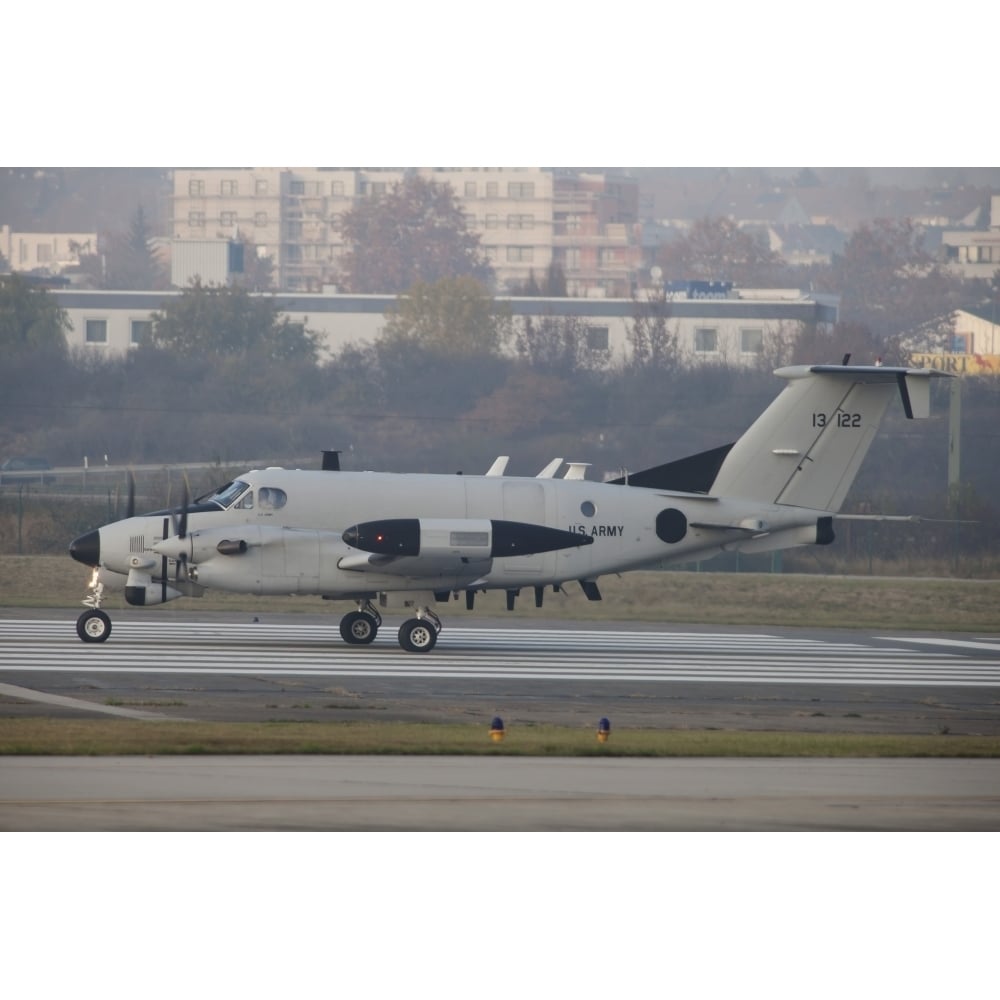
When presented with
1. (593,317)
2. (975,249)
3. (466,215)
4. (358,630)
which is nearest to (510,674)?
(358,630)

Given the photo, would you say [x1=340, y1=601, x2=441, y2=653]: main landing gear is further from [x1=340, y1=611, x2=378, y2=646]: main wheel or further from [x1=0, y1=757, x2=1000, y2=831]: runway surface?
[x1=0, y1=757, x2=1000, y2=831]: runway surface

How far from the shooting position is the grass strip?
16969 millimetres

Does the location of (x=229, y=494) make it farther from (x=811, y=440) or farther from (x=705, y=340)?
(x=705, y=340)

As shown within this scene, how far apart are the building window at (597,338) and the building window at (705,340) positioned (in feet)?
14.4

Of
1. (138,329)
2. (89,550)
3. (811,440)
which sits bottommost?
(89,550)

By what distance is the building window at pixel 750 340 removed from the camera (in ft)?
251

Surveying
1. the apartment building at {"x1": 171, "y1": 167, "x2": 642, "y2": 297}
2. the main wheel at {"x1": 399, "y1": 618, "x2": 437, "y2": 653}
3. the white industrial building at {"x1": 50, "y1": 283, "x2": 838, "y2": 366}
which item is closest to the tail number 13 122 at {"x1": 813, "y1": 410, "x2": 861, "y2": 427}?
the main wheel at {"x1": 399, "y1": 618, "x2": 437, "y2": 653}

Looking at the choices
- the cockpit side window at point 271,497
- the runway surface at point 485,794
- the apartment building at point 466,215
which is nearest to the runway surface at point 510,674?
the cockpit side window at point 271,497

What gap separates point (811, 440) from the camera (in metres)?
29.5

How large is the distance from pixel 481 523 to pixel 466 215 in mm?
84473

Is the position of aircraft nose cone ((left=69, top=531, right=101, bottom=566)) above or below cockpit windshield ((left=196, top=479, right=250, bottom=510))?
below

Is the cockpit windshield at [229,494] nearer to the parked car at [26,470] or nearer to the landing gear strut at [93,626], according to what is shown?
the landing gear strut at [93,626]

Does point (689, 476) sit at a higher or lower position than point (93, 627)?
higher

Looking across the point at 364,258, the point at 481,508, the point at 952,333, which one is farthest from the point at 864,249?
the point at 481,508
